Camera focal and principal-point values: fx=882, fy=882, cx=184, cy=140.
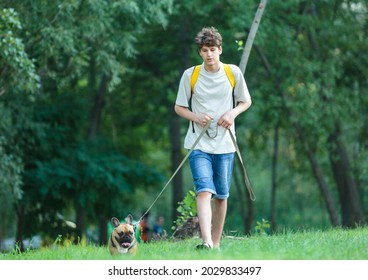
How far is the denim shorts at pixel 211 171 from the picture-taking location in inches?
336

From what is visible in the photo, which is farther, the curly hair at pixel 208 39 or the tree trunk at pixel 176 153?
the tree trunk at pixel 176 153

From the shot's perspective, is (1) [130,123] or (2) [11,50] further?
(1) [130,123]

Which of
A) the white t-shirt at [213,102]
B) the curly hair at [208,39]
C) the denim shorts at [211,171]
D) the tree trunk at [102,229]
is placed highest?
the curly hair at [208,39]

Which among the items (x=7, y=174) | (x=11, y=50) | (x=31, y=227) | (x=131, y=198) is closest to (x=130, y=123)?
(x=131, y=198)

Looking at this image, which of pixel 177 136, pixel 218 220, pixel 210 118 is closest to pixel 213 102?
pixel 210 118

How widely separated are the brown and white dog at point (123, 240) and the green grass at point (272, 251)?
3.6 inches

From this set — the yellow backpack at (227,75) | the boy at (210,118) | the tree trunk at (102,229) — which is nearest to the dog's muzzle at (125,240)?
the boy at (210,118)

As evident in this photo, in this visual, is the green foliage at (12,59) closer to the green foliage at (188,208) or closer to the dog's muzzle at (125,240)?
the green foliage at (188,208)

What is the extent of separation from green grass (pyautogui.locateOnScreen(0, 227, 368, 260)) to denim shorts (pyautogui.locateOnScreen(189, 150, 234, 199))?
60 centimetres

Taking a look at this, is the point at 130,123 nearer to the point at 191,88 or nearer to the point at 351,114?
the point at 351,114

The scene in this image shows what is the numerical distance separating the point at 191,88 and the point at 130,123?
1980cm

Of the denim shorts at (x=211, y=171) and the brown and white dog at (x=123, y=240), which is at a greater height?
the denim shorts at (x=211, y=171)

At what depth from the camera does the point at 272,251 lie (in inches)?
316

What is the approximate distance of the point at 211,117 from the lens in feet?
27.9
